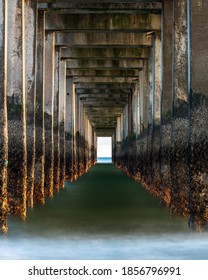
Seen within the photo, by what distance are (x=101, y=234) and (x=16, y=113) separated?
10.1 feet

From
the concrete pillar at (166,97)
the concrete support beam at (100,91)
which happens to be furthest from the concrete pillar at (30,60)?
the concrete support beam at (100,91)

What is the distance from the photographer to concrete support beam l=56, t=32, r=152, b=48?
1905cm

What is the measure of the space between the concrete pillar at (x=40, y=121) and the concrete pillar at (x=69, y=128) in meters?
8.94

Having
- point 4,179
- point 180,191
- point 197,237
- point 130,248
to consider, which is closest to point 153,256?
point 130,248

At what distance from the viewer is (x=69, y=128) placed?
85.5 ft

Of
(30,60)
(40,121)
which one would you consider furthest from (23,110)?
(40,121)

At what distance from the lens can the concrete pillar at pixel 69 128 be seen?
24416 mm

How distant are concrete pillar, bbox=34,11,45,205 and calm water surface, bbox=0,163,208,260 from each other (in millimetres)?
499

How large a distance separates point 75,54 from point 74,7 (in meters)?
5.33

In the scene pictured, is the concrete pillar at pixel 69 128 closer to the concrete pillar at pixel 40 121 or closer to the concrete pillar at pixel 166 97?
the concrete pillar at pixel 40 121

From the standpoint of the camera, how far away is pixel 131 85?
29.4 meters

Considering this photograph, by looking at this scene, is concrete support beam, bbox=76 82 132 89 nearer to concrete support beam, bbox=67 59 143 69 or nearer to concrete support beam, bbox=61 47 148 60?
concrete support beam, bbox=67 59 143 69

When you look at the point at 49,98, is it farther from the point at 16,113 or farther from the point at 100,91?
the point at 100,91

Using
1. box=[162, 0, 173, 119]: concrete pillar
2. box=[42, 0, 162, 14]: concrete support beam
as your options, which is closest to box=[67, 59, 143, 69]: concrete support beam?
box=[42, 0, 162, 14]: concrete support beam
